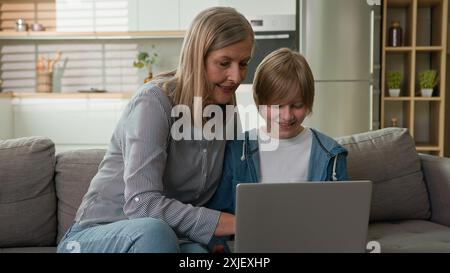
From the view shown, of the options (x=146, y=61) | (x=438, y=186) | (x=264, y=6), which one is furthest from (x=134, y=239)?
(x=146, y=61)

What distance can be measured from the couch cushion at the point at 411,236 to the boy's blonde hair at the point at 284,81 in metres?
0.55

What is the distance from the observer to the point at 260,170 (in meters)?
1.71

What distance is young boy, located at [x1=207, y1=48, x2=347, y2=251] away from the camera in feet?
5.26

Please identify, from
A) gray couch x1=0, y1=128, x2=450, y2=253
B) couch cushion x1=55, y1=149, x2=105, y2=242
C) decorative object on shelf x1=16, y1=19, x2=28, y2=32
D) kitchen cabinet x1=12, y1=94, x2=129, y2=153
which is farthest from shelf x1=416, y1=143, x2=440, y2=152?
decorative object on shelf x1=16, y1=19, x2=28, y2=32

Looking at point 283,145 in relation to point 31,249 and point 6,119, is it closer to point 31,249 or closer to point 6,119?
point 31,249

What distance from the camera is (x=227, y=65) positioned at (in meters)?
1.42

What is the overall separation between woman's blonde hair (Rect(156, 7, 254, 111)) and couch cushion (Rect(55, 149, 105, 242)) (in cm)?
62

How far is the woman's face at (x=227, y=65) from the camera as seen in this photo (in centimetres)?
140

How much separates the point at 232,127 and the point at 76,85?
403 cm

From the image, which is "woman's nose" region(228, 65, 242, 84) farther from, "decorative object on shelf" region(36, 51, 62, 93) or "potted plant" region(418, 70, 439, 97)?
"decorative object on shelf" region(36, 51, 62, 93)

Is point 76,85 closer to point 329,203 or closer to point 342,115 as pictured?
point 342,115

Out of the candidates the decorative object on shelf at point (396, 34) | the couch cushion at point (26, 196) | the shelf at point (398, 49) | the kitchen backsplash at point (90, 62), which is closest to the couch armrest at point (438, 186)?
A: the couch cushion at point (26, 196)
